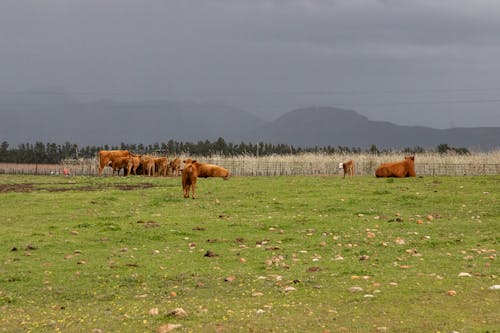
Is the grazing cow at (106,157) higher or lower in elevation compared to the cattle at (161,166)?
higher

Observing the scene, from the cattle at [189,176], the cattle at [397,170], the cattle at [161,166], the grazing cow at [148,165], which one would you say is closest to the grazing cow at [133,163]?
the grazing cow at [148,165]

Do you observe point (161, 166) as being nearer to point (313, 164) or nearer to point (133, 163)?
point (133, 163)

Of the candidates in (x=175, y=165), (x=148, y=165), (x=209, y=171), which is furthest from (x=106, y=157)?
(x=209, y=171)

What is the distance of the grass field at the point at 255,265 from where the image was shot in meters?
7.90

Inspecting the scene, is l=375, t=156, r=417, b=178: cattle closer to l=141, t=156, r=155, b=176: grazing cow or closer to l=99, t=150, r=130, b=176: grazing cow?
l=141, t=156, r=155, b=176: grazing cow

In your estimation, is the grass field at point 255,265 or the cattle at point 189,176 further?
the cattle at point 189,176

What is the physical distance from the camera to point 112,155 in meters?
42.3

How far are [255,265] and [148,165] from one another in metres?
30.8

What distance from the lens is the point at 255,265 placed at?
11227mm

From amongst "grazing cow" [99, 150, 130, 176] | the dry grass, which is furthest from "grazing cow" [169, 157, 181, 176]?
the dry grass

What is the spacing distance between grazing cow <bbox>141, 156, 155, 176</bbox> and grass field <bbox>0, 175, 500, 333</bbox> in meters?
20.1

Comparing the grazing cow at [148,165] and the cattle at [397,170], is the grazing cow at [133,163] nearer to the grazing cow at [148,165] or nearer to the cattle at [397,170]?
the grazing cow at [148,165]

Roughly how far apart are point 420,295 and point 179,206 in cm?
1235

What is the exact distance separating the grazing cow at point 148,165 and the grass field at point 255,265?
65.9ft
